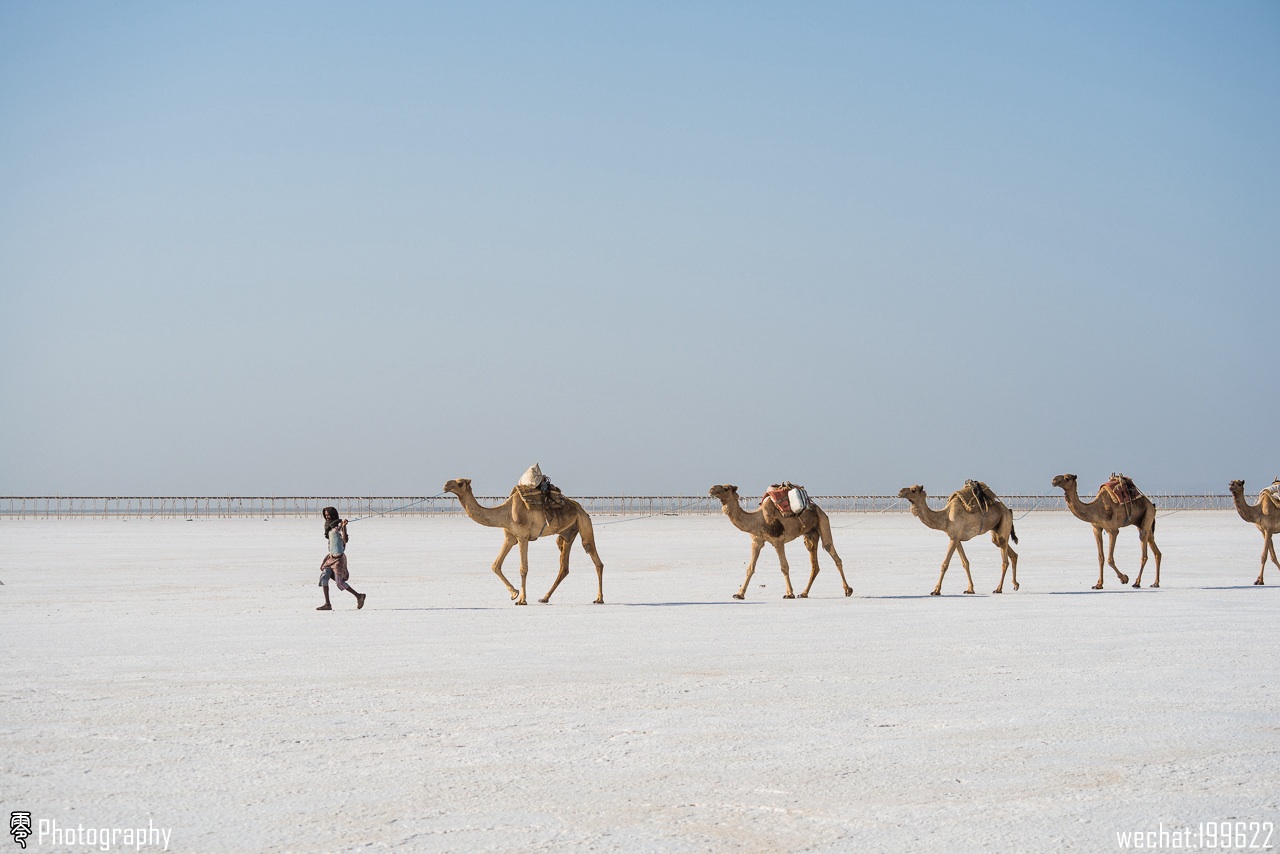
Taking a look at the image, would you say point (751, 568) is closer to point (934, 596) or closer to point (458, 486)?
point (934, 596)

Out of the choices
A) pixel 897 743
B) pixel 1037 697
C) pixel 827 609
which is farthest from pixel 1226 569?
pixel 897 743

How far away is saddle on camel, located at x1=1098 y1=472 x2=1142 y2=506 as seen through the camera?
20.3m

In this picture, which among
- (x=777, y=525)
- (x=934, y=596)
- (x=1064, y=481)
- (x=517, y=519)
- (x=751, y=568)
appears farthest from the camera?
(x=1064, y=481)

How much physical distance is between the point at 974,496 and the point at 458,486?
8.30 meters

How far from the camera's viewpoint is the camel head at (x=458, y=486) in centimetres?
1647

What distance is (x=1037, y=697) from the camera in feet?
29.1

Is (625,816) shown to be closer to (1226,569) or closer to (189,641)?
(189,641)

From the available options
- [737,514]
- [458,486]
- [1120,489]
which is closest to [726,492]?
[737,514]

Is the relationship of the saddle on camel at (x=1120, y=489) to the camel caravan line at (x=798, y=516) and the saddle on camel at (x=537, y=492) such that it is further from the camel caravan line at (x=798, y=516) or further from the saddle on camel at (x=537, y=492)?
the saddle on camel at (x=537, y=492)

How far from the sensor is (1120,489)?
20.4 m

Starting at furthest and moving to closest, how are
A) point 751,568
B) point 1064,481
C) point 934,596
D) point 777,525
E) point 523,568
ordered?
point 1064,481, point 777,525, point 934,596, point 751,568, point 523,568

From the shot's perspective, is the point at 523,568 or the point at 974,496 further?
the point at 974,496

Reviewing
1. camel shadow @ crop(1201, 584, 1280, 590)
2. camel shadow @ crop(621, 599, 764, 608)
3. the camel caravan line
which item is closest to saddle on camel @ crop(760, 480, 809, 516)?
the camel caravan line

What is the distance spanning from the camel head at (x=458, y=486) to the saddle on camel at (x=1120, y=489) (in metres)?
11.0
